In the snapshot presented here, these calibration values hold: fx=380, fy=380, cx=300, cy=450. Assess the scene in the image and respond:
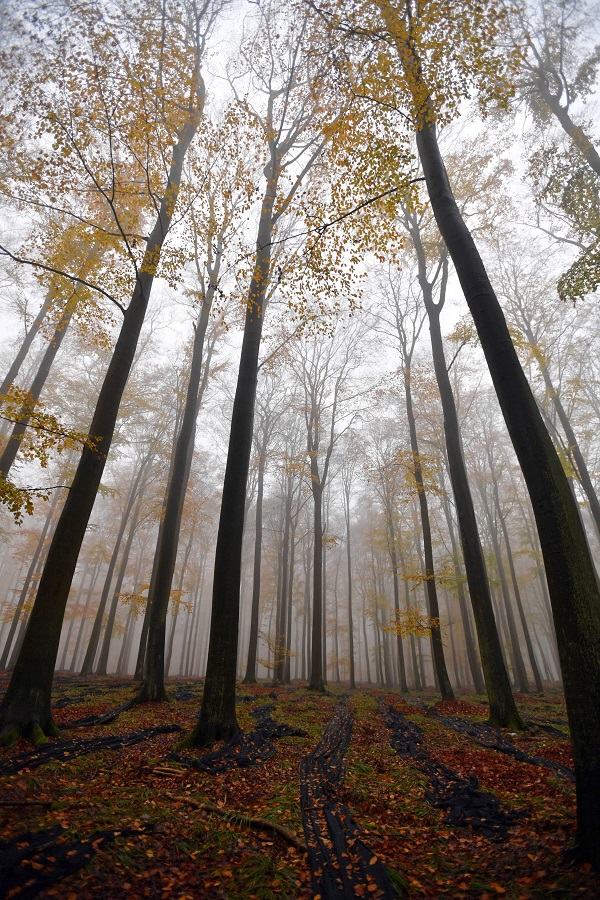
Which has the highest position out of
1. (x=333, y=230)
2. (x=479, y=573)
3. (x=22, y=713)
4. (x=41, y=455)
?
(x=333, y=230)

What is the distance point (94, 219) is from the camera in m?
10.8

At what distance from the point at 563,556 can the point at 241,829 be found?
3.23 m

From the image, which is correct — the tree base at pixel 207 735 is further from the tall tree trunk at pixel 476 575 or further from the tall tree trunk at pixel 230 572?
the tall tree trunk at pixel 476 575

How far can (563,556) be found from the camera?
2826mm

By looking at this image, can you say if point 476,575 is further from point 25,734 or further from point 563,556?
point 25,734

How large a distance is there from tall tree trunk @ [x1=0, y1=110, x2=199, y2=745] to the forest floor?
452mm

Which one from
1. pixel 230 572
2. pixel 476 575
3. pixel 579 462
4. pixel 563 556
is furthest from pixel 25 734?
pixel 579 462

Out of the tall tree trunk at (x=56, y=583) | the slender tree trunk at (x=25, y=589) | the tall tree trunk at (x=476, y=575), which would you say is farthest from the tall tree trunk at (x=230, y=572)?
the slender tree trunk at (x=25, y=589)

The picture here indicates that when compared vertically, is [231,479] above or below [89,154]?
below

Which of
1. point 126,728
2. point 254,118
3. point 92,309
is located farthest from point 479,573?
point 254,118

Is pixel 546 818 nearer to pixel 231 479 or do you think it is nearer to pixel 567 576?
pixel 567 576

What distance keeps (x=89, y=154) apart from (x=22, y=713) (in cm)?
1090

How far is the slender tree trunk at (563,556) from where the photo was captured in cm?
242

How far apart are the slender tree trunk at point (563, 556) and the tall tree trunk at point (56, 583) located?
5.43m
